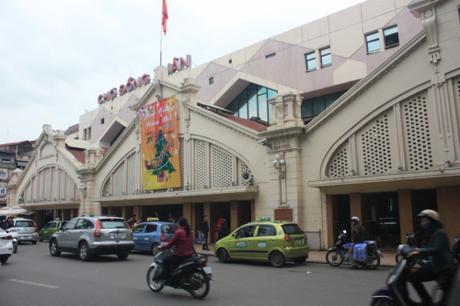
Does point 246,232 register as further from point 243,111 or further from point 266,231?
point 243,111

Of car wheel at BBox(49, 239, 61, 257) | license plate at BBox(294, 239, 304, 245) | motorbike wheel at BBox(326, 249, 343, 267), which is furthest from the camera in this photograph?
car wheel at BBox(49, 239, 61, 257)

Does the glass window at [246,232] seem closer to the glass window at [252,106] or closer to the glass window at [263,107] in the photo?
the glass window at [263,107]

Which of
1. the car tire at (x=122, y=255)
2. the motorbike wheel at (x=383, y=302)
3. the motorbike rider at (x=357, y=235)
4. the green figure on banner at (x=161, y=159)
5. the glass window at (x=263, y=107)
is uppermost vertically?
the glass window at (x=263, y=107)

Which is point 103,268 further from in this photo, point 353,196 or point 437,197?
point 437,197

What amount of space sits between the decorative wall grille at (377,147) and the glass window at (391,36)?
1346 centimetres

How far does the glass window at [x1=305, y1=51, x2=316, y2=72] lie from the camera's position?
3381 cm

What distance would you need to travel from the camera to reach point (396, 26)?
29344mm

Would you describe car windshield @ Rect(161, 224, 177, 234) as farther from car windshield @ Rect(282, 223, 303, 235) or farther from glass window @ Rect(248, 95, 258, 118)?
glass window @ Rect(248, 95, 258, 118)

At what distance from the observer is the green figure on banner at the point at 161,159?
26828 millimetres

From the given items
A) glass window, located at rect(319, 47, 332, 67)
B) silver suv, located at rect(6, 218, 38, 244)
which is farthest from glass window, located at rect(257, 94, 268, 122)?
silver suv, located at rect(6, 218, 38, 244)

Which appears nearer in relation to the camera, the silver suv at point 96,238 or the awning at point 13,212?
the silver suv at point 96,238

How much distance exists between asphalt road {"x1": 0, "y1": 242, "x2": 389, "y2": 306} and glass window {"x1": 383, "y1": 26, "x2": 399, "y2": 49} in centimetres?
2010

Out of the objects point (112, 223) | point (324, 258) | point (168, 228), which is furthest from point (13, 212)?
point (324, 258)

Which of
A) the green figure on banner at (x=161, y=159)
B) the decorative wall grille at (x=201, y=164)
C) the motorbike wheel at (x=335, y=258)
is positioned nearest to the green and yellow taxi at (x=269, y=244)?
the motorbike wheel at (x=335, y=258)
